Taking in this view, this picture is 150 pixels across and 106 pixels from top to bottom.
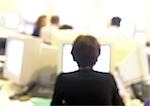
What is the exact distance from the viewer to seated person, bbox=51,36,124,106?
5.43 ft

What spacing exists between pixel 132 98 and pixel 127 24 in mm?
4256

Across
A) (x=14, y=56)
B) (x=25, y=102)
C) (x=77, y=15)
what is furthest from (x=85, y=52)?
(x=77, y=15)

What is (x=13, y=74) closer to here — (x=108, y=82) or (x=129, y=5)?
(x=108, y=82)

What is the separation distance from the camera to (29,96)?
248cm

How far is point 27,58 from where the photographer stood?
254 cm

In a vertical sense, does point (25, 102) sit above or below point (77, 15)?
below

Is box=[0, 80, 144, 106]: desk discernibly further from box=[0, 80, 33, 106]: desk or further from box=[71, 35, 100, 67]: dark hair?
box=[71, 35, 100, 67]: dark hair

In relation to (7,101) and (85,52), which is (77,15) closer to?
(7,101)

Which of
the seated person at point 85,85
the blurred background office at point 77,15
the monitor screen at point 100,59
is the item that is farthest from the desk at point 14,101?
the blurred background office at point 77,15

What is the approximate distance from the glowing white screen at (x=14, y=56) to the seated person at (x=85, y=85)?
0.89 metres

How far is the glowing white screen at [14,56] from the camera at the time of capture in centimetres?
257

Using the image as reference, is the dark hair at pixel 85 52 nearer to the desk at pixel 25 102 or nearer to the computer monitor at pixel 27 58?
the desk at pixel 25 102

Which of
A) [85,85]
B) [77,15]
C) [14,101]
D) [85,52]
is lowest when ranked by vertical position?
[14,101]

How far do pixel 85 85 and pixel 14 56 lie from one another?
1122 millimetres
